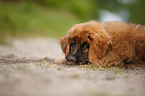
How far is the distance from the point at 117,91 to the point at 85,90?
0.45 m

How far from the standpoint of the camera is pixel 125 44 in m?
5.36

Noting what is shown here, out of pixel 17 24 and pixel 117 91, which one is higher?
pixel 17 24

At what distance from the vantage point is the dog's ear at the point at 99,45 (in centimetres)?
523

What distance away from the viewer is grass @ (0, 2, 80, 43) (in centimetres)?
1325

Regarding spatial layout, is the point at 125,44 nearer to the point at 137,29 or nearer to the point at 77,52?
the point at 137,29

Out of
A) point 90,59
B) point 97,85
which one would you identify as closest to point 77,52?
point 90,59

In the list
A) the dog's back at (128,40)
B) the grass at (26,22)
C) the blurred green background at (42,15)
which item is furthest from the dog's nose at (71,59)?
the grass at (26,22)

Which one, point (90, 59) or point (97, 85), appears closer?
point (97, 85)

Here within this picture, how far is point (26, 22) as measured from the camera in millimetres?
15102

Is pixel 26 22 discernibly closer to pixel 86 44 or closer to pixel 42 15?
pixel 42 15

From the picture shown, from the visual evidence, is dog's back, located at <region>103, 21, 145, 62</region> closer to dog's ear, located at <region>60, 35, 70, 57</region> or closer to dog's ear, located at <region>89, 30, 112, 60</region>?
dog's ear, located at <region>89, 30, 112, 60</region>

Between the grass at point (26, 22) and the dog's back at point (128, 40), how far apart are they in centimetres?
705

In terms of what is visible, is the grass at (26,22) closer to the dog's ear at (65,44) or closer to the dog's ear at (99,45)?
the dog's ear at (65,44)

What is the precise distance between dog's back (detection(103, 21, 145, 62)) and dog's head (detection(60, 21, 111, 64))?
0.25 metres
